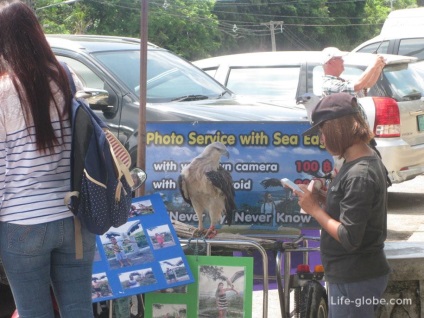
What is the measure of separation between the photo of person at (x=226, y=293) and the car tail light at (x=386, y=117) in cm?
528

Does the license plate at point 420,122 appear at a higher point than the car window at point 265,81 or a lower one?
lower

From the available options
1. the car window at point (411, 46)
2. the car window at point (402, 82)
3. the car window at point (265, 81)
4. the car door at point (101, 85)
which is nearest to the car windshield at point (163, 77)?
the car door at point (101, 85)

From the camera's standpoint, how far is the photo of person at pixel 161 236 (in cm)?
447

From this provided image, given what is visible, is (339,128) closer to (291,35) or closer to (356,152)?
(356,152)

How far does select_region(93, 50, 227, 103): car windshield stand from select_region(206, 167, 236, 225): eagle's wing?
259 centimetres

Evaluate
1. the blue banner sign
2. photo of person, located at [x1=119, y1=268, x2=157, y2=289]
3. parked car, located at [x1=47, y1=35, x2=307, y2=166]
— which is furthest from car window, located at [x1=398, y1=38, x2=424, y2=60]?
photo of person, located at [x1=119, y1=268, x2=157, y2=289]

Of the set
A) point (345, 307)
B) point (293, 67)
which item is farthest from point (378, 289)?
point (293, 67)

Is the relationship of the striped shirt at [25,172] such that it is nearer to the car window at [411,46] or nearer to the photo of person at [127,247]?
the photo of person at [127,247]

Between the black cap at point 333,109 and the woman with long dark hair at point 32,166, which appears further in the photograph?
the black cap at point 333,109

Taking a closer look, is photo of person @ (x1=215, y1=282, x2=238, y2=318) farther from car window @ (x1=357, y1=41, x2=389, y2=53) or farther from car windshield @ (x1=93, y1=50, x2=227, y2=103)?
car window @ (x1=357, y1=41, x2=389, y2=53)

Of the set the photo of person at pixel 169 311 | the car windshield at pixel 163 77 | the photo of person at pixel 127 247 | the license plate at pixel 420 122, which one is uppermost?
the car windshield at pixel 163 77

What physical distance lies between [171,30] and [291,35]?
621 inches

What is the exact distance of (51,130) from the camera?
11.0 feet

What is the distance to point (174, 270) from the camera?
14.5ft
